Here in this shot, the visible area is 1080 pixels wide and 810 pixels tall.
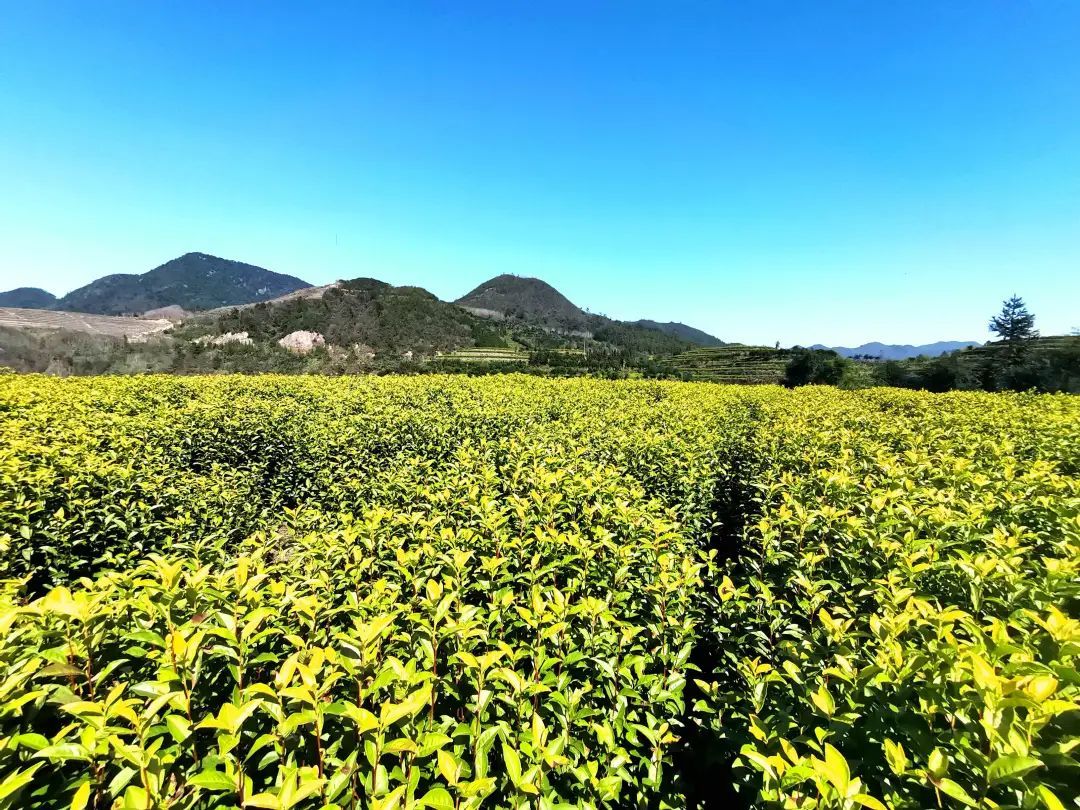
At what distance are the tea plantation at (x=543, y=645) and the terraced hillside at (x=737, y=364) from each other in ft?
207

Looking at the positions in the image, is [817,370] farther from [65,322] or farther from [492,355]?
[65,322]

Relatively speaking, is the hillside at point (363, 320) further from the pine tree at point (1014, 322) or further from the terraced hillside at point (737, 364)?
the pine tree at point (1014, 322)

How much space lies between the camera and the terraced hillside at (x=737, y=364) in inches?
2655

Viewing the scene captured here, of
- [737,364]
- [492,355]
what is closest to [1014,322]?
[737,364]

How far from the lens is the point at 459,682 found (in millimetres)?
2158

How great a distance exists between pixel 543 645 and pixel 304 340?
268 ft

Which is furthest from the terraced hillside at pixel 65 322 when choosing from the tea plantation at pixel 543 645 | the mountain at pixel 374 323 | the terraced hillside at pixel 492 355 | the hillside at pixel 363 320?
the tea plantation at pixel 543 645

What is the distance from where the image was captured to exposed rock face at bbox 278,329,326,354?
70144 millimetres

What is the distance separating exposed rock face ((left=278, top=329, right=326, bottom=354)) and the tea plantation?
7236 cm

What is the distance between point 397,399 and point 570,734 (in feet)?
37.7

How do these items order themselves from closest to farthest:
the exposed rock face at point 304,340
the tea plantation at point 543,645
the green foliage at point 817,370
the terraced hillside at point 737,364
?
the tea plantation at point 543,645, the green foliage at point 817,370, the terraced hillside at point 737,364, the exposed rock face at point 304,340

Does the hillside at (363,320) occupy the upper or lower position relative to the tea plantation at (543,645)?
upper

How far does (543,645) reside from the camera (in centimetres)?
241

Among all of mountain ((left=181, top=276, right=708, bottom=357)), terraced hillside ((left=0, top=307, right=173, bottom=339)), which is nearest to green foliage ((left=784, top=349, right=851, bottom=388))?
mountain ((left=181, top=276, right=708, bottom=357))
